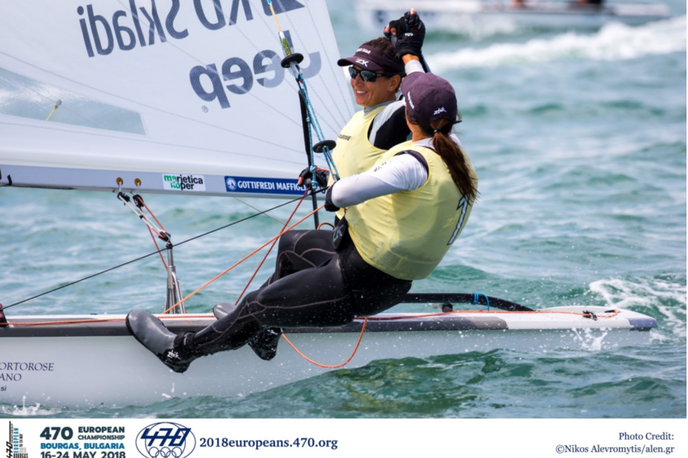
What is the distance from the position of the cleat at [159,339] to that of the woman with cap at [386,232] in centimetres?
7

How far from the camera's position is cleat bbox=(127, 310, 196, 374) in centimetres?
303

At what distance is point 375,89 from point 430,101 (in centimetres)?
49

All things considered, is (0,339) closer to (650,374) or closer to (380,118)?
(380,118)

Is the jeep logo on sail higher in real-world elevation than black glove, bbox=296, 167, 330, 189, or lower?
higher

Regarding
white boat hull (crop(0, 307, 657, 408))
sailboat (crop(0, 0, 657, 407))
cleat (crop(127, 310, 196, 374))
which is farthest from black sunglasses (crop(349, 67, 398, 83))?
cleat (crop(127, 310, 196, 374))

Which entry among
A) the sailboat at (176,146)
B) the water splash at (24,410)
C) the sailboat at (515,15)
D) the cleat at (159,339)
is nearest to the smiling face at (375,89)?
the sailboat at (176,146)

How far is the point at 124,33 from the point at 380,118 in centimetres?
113

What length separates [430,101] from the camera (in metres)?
2.43

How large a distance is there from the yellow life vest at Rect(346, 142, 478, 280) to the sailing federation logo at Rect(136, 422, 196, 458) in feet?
2.96

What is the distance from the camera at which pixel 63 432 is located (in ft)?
9.34

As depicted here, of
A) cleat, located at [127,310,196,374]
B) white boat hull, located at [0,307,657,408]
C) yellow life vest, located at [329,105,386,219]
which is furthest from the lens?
white boat hull, located at [0,307,657,408]

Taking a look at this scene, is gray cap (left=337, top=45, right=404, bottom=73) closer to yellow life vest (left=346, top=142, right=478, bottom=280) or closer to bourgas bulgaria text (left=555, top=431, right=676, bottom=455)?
yellow life vest (left=346, top=142, right=478, bottom=280)

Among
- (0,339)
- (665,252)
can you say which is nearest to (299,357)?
(0,339)

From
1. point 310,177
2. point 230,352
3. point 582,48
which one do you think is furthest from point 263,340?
point 582,48
